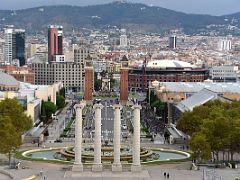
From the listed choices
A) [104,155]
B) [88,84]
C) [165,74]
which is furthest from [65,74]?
[104,155]

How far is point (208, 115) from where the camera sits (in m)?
73.6

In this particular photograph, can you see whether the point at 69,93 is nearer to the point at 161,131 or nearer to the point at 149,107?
the point at 149,107

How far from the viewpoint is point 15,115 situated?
7575 cm

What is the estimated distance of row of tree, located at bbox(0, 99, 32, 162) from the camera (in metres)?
60.9

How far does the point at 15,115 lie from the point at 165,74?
118m

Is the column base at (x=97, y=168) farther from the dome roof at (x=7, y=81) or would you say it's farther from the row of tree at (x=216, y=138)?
the dome roof at (x=7, y=81)

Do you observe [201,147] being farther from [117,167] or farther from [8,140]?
[8,140]

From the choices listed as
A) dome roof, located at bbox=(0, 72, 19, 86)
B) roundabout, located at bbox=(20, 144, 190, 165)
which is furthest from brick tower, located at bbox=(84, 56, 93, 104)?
roundabout, located at bbox=(20, 144, 190, 165)

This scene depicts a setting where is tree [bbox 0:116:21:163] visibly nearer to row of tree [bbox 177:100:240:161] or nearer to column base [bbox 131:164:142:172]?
column base [bbox 131:164:142:172]

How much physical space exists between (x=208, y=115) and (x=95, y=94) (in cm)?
10867

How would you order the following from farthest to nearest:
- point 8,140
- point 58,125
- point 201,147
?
point 58,125, point 8,140, point 201,147

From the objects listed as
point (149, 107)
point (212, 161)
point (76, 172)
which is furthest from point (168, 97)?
point (76, 172)

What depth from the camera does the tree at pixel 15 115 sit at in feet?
245

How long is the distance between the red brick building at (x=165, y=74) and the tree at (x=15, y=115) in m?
115
